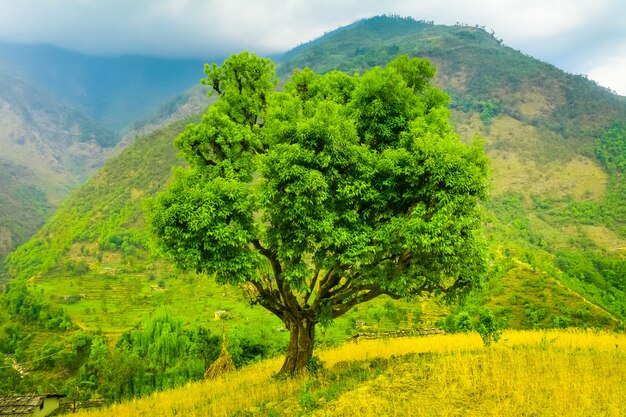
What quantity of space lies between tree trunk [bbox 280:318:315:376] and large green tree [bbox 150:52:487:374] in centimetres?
301

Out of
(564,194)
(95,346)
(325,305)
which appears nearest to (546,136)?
(564,194)

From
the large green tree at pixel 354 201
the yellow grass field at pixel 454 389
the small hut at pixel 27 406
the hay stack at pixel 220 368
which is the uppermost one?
the large green tree at pixel 354 201

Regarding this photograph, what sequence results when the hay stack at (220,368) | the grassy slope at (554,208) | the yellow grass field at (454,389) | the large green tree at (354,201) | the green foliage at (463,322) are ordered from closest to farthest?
1. the yellow grass field at (454,389)
2. the large green tree at (354,201)
3. the hay stack at (220,368)
4. the green foliage at (463,322)
5. the grassy slope at (554,208)

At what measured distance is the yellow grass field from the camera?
33.1ft

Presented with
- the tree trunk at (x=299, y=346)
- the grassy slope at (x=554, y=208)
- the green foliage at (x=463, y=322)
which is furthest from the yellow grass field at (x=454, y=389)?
the grassy slope at (x=554, y=208)

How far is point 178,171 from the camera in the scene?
14297mm

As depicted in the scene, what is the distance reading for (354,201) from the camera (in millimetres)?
12984

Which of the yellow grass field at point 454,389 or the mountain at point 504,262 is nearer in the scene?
the yellow grass field at point 454,389

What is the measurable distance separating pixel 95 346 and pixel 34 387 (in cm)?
1501

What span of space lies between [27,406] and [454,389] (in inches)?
1054

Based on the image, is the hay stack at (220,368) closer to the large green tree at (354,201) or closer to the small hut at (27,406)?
the small hut at (27,406)

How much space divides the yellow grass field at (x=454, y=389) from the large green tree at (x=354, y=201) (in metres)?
2.72

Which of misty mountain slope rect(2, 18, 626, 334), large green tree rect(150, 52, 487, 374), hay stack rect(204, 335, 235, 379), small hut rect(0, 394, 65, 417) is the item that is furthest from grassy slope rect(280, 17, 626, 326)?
small hut rect(0, 394, 65, 417)

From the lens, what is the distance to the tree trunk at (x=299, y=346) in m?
16.5
